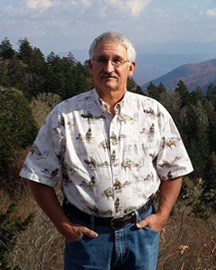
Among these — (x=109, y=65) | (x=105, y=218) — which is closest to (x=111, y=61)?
(x=109, y=65)

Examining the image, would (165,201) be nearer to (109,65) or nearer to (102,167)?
(102,167)

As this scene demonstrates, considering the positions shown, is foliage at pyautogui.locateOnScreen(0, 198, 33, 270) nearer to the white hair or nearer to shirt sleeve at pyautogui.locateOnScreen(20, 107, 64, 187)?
shirt sleeve at pyautogui.locateOnScreen(20, 107, 64, 187)

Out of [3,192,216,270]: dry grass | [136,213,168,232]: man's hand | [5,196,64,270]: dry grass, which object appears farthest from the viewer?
[5,196,64,270]: dry grass

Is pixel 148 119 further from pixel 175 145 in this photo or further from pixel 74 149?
pixel 74 149

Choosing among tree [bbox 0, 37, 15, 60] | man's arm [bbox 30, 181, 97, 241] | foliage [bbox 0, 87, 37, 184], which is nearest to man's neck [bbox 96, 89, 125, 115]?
man's arm [bbox 30, 181, 97, 241]

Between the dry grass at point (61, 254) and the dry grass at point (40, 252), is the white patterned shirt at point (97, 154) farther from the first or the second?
the dry grass at point (40, 252)

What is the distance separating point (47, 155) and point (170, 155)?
743mm

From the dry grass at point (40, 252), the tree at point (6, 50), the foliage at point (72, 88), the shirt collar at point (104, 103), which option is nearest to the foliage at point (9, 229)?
the dry grass at point (40, 252)

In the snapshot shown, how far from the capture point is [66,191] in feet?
9.29

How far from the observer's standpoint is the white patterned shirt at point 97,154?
2760 mm

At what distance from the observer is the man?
2.76 m

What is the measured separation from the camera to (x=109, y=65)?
2.75 metres

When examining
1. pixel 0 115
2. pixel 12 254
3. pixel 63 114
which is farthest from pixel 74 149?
pixel 0 115

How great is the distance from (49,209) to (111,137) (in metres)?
0.53
